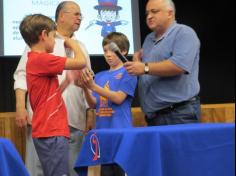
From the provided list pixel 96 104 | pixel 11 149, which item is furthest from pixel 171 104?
pixel 11 149

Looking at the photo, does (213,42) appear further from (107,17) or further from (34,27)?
(34,27)

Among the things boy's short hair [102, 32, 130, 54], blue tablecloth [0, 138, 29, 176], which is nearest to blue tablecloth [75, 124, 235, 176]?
blue tablecloth [0, 138, 29, 176]

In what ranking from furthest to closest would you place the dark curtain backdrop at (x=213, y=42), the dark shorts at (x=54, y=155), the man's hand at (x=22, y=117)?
1. the dark curtain backdrop at (x=213, y=42)
2. the man's hand at (x=22, y=117)
3. the dark shorts at (x=54, y=155)

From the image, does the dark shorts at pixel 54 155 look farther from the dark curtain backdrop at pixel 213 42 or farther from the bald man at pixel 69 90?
the dark curtain backdrop at pixel 213 42

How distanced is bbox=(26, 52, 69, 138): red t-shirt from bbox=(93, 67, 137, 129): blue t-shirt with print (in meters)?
0.35

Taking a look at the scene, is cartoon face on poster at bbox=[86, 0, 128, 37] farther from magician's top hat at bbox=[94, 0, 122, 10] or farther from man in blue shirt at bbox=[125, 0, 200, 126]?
man in blue shirt at bbox=[125, 0, 200, 126]

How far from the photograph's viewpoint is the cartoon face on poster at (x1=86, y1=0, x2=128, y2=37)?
3859 millimetres

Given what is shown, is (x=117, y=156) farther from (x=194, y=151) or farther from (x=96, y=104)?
(x=96, y=104)

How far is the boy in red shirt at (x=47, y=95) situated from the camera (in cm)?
202

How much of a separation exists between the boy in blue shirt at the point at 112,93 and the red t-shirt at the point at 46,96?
0.76ft

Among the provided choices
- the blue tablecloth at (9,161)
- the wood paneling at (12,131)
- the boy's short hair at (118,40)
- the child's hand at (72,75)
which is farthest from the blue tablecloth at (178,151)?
the wood paneling at (12,131)

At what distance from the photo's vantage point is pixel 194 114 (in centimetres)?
221

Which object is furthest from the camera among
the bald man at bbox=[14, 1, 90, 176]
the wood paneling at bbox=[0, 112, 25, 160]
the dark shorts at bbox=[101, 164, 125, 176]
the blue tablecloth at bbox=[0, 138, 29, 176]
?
the wood paneling at bbox=[0, 112, 25, 160]

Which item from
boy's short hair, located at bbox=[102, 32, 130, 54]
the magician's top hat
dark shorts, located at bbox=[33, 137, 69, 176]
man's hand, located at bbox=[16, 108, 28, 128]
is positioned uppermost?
the magician's top hat
